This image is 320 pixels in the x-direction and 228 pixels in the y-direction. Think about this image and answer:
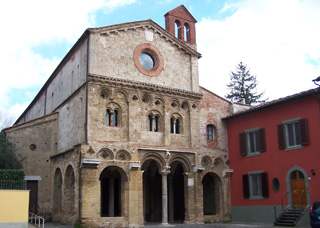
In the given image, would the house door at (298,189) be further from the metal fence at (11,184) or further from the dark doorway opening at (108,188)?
the metal fence at (11,184)

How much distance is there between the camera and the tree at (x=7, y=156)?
23688 millimetres

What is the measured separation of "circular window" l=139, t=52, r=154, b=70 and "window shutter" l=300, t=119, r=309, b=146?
426 inches

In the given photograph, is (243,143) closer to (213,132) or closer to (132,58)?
(213,132)

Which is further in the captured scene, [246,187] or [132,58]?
[246,187]

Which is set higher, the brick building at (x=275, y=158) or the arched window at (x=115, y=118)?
the arched window at (x=115, y=118)

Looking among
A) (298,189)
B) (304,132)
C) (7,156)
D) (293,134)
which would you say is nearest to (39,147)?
(7,156)

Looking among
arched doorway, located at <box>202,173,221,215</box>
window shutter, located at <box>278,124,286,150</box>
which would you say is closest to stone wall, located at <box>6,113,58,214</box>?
arched doorway, located at <box>202,173,221,215</box>

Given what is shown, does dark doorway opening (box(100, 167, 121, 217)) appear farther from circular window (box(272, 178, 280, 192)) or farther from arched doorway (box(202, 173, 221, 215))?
circular window (box(272, 178, 280, 192))

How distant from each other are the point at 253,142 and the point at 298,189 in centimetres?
485

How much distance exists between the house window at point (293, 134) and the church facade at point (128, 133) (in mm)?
5590

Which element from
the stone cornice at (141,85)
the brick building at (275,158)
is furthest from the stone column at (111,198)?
the brick building at (275,158)

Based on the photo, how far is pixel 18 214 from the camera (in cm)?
1941

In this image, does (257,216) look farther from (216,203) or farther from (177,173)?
(177,173)

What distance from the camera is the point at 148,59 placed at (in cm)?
2662
